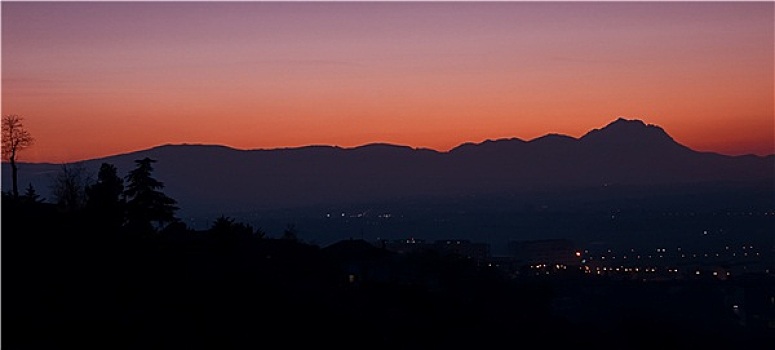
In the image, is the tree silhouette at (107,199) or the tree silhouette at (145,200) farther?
the tree silhouette at (145,200)

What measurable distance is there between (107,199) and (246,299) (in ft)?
21.6

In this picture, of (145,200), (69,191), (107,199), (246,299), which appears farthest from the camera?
(69,191)

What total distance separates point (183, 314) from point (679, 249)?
12924cm

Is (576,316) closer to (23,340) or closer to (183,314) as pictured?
(183,314)

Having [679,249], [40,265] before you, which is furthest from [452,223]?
[40,265]

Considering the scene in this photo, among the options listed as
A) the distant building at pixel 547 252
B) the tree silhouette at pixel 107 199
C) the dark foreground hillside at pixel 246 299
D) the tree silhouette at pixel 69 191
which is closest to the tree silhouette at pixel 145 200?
the tree silhouette at pixel 107 199

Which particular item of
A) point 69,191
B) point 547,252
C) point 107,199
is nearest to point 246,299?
point 107,199

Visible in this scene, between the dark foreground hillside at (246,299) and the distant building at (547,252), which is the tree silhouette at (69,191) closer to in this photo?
the dark foreground hillside at (246,299)

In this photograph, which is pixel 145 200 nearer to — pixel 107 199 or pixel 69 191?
pixel 107 199

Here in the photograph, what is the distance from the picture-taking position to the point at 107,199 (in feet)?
91.6

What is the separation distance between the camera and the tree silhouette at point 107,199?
86.4 ft

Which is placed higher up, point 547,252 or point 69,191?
point 69,191

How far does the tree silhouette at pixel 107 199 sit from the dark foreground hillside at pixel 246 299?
799 millimetres

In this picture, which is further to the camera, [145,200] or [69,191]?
[69,191]
